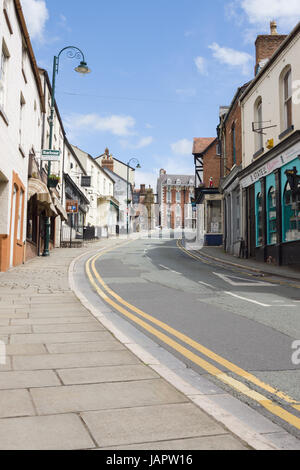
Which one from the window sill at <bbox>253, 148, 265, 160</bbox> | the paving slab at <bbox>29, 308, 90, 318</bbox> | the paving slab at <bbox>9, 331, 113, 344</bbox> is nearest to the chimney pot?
the window sill at <bbox>253, 148, 265, 160</bbox>

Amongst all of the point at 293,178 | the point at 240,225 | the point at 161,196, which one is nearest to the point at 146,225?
the point at 161,196

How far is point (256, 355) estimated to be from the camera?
5.08 m

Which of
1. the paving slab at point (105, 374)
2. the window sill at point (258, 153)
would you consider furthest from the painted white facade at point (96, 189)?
the paving slab at point (105, 374)

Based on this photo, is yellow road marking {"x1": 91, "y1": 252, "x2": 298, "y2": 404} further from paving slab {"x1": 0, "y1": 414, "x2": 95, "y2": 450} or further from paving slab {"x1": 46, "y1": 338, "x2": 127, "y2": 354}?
paving slab {"x1": 0, "y1": 414, "x2": 95, "y2": 450}

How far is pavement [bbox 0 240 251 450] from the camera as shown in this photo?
2688mm

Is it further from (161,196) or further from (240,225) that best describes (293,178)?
(161,196)

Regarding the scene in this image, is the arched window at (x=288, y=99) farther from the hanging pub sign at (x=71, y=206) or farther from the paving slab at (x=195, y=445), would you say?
the hanging pub sign at (x=71, y=206)

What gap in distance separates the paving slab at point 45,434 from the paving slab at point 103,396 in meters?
0.19

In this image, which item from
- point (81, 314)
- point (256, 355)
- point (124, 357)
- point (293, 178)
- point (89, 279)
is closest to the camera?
point (124, 357)

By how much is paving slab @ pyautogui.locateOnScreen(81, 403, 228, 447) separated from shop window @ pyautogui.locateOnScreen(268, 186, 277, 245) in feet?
57.5

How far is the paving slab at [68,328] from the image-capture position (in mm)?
6137

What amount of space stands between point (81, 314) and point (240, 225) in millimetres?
19150

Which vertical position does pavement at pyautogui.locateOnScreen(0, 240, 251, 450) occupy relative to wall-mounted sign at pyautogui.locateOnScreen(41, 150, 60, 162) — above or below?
below

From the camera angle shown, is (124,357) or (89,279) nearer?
(124,357)
